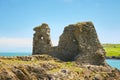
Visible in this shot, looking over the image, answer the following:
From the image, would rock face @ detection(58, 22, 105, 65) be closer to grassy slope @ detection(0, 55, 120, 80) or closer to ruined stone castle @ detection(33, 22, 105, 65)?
ruined stone castle @ detection(33, 22, 105, 65)

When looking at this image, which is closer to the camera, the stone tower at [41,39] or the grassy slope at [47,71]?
the grassy slope at [47,71]

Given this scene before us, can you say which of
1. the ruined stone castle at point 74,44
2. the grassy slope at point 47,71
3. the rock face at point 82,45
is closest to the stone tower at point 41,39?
the ruined stone castle at point 74,44

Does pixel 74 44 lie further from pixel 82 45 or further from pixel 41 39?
pixel 41 39

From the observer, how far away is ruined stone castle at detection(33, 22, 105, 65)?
42250mm

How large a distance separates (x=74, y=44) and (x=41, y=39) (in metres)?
4.44

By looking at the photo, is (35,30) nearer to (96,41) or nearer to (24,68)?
(96,41)

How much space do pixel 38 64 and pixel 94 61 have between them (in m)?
11.9

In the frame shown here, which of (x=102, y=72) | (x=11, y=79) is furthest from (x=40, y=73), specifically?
(x=102, y=72)

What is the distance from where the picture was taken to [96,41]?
4291cm

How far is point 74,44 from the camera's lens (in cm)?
4375

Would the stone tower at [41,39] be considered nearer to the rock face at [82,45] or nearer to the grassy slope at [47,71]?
the rock face at [82,45]

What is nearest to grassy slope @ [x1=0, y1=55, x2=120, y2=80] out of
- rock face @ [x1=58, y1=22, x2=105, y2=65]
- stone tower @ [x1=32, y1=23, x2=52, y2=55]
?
rock face @ [x1=58, y1=22, x2=105, y2=65]

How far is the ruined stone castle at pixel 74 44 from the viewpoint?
139ft

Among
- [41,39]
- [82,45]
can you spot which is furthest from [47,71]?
[41,39]
